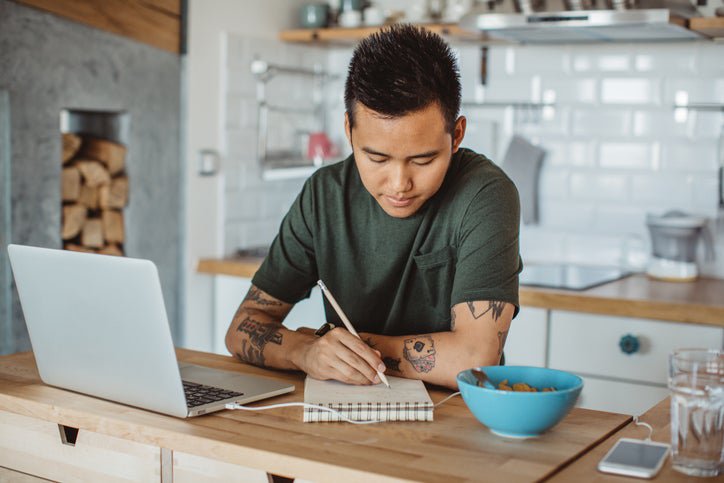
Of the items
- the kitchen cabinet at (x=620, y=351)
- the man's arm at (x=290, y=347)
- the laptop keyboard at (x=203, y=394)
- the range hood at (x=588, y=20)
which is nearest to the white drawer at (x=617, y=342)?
the kitchen cabinet at (x=620, y=351)

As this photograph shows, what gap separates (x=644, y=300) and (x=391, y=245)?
1.30m

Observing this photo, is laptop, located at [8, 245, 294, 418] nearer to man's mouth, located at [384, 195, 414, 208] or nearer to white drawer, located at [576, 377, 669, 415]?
man's mouth, located at [384, 195, 414, 208]

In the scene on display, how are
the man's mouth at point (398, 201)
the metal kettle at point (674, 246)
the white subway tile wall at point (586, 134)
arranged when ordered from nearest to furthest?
1. the man's mouth at point (398, 201)
2. the metal kettle at point (674, 246)
3. the white subway tile wall at point (586, 134)

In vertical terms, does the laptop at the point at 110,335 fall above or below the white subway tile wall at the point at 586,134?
below

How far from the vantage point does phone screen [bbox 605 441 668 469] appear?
1321 mm

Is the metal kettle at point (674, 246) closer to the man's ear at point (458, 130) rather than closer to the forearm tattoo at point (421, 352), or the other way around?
the man's ear at point (458, 130)

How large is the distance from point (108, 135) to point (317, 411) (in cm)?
209

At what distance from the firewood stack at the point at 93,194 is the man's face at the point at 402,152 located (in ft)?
4.99

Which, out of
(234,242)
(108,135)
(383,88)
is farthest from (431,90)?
(234,242)

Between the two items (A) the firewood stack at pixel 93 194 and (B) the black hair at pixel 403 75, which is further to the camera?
(A) the firewood stack at pixel 93 194

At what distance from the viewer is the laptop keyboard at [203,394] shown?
Result: 1607 millimetres

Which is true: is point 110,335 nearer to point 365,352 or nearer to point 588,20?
point 365,352

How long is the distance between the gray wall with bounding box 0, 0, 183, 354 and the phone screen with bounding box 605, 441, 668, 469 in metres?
2.09

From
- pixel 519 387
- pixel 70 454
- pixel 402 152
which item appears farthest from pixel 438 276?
pixel 70 454
